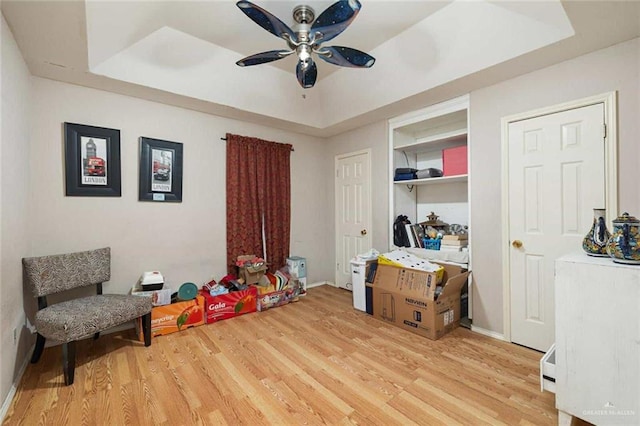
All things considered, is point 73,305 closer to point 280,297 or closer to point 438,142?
point 280,297

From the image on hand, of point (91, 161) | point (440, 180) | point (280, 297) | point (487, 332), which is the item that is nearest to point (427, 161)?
point (440, 180)

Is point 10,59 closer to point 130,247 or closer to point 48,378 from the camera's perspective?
point 130,247

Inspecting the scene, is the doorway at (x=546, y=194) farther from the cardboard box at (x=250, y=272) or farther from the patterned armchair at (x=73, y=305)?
the patterned armchair at (x=73, y=305)

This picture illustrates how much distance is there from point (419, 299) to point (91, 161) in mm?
3402

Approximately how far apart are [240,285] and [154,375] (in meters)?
1.34

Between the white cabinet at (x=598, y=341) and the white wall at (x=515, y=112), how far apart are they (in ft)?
3.20

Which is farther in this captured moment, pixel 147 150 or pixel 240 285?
pixel 240 285

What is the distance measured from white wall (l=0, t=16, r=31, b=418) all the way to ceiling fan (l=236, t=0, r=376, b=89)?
1524 mm

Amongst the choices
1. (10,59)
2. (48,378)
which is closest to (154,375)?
(48,378)

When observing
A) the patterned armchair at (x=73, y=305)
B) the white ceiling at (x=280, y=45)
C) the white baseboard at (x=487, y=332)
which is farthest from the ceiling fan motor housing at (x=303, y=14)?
the white baseboard at (x=487, y=332)

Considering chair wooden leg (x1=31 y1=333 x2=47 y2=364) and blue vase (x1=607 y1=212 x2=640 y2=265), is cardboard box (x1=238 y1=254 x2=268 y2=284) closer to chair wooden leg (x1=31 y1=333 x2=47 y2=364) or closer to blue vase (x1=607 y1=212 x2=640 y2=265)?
chair wooden leg (x1=31 y1=333 x2=47 y2=364)

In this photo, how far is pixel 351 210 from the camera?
13.8ft

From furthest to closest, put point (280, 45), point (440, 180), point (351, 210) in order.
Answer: point (351, 210)
point (440, 180)
point (280, 45)

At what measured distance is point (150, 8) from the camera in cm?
219
